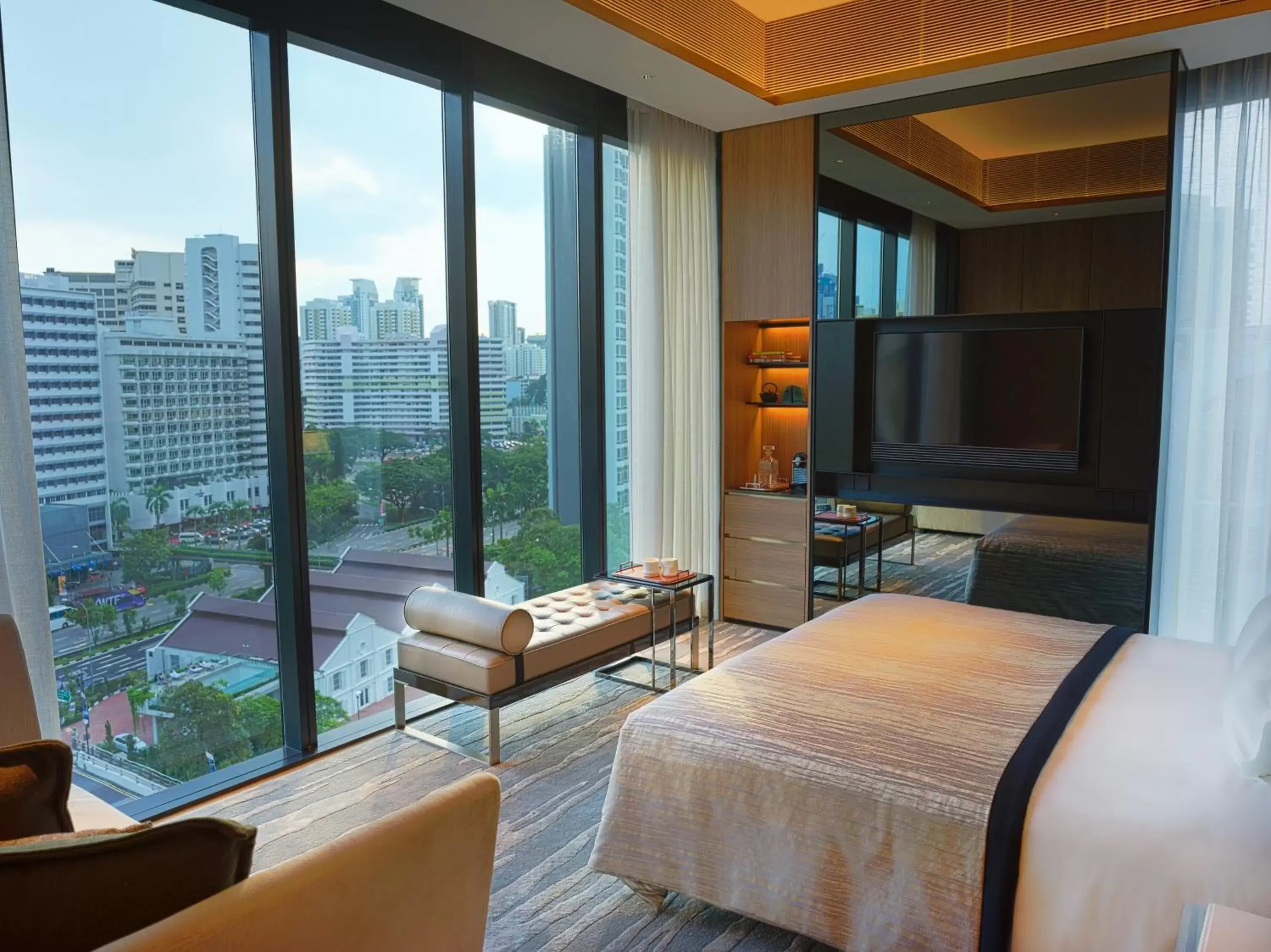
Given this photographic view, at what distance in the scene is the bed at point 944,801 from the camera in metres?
1.70

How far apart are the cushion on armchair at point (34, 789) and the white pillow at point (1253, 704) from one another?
2131 millimetres

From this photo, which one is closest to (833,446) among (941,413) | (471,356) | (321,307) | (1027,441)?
(941,413)

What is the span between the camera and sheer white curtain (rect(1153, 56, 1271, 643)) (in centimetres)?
363

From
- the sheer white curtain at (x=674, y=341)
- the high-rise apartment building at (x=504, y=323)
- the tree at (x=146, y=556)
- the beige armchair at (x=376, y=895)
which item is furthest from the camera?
the sheer white curtain at (x=674, y=341)

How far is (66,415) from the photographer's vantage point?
2.78m

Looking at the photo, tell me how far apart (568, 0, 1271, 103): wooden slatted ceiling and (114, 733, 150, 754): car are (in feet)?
9.52

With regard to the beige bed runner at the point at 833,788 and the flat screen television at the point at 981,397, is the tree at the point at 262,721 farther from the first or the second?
the flat screen television at the point at 981,397

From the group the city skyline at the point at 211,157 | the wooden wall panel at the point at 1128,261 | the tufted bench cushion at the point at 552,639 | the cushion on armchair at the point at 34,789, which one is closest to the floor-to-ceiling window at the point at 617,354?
the city skyline at the point at 211,157

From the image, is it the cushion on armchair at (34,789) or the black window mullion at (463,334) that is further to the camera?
the black window mullion at (463,334)

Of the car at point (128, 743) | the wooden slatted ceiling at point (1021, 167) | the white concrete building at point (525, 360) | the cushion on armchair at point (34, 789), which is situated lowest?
the car at point (128, 743)

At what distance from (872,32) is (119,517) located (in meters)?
3.58

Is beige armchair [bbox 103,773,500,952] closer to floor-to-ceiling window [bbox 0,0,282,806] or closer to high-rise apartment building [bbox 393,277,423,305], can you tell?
floor-to-ceiling window [bbox 0,0,282,806]

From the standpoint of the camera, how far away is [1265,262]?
3621 mm

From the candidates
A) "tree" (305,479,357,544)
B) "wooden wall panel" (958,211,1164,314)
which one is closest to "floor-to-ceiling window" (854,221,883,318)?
"wooden wall panel" (958,211,1164,314)
